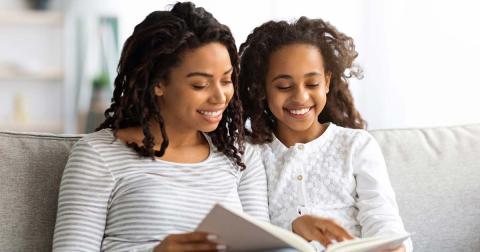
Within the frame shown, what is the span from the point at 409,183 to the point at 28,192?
3.24ft

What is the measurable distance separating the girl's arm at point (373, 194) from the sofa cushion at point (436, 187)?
0.17 meters

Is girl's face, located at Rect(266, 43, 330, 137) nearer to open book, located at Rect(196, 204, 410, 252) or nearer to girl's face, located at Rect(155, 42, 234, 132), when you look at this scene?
girl's face, located at Rect(155, 42, 234, 132)

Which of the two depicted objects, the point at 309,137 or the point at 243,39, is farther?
the point at 243,39

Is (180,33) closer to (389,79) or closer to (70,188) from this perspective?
(70,188)

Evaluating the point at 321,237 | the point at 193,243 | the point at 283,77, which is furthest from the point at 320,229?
the point at 283,77

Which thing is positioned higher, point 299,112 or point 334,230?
point 299,112

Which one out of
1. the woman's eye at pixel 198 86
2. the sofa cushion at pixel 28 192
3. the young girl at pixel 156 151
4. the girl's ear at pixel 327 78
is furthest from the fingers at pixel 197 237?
the girl's ear at pixel 327 78

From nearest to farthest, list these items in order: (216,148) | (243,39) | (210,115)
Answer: (210,115) < (216,148) < (243,39)

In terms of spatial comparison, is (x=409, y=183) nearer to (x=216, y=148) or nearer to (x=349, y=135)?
(x=349, y=135)

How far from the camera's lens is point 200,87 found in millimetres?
1586

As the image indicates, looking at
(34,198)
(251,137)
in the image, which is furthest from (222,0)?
(34,198)

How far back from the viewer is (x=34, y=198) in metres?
1.68

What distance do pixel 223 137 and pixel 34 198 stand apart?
0.46m

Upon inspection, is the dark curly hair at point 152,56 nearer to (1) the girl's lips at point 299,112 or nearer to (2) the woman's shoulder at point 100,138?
(2) the woman's shoulder at point 100,138
